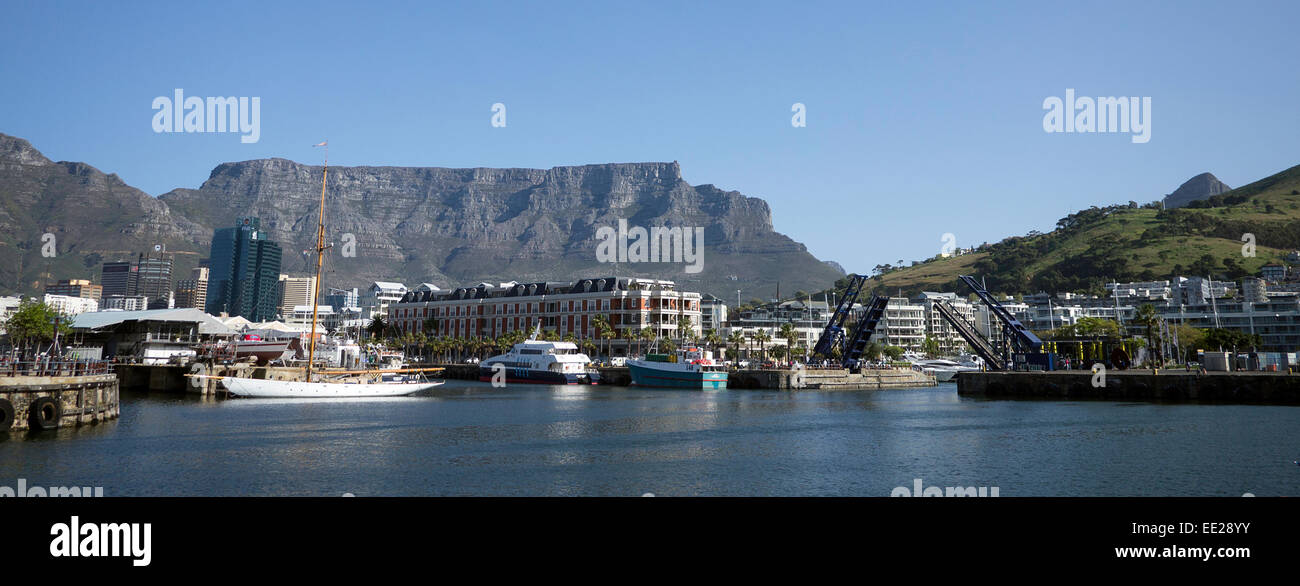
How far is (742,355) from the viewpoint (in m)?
163

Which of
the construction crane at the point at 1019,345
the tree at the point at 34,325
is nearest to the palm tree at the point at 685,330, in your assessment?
the construction crane at the point at 1019,345

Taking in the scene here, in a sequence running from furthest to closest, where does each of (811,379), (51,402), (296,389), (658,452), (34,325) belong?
1. (811,379)
2. (34,325)
3. (296,389)
4. (51,402)
5. (658,452)

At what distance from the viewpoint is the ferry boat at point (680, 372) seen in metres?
95.1

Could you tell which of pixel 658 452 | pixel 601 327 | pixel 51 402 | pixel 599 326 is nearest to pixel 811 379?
pixel 601 327

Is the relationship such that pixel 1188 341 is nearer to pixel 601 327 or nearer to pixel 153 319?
pixel 601 327

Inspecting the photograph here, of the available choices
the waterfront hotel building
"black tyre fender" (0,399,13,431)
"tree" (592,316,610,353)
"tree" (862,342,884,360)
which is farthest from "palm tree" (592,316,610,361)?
"black tyre fender" (0,399,13,431)

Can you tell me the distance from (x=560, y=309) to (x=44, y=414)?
10961 centimetres

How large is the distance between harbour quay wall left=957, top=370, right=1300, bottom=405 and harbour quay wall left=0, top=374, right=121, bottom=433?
74.9 metres

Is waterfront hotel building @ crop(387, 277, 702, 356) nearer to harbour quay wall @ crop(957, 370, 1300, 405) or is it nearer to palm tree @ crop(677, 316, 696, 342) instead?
palm tree @ crop(677, 316, 696, 342)

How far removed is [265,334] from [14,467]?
89.5 metres

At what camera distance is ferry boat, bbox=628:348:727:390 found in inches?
3743

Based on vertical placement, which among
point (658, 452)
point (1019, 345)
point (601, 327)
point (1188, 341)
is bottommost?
point (658, 452)

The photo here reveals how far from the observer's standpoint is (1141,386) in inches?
2591

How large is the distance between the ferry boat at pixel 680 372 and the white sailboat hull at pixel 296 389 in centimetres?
3832
